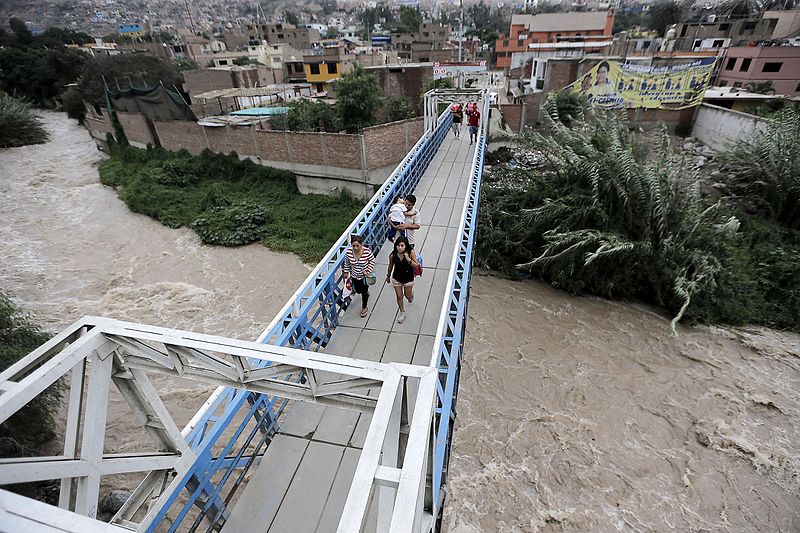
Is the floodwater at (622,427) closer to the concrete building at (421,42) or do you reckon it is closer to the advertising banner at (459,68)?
the advertising banner at (459,68)

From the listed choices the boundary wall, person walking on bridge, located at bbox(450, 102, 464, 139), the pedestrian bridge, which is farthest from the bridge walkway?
the boundary wall

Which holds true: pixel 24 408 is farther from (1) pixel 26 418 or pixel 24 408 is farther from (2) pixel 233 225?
(2) pixel 233 225

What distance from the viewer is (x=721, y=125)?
16.0 meters

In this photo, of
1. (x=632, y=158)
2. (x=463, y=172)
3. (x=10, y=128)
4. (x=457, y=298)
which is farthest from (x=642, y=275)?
(x=10, y=128)

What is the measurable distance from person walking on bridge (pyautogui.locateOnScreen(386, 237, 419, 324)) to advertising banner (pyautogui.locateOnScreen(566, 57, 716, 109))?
16.1 metres

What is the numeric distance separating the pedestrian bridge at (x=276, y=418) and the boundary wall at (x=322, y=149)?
11.2m

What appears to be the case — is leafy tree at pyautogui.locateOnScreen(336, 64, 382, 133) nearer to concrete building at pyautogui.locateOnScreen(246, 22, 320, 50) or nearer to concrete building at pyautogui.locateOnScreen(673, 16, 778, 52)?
concrete building at pyautogui.locateOnScreen(673, 16, 778, 52)

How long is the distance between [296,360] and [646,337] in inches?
376

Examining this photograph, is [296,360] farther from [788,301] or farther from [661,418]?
[788,301]

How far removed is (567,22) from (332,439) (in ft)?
189

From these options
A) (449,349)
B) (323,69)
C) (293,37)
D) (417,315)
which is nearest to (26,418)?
(417,315)

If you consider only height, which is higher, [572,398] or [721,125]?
[721,125]

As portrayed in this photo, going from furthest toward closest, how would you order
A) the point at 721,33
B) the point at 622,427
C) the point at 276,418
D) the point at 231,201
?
the point at 721,33 → the point at 231,201 → the point at 622,427 → the point at 276,418

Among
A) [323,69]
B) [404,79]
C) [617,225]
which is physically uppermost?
[323,69]
